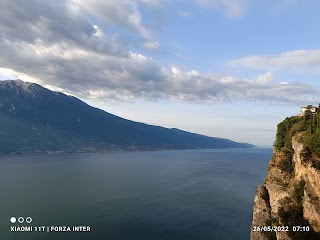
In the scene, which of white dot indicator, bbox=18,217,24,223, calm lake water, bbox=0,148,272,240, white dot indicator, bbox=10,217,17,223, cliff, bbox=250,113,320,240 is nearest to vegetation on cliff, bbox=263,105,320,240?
cliff, bbox=250,113,320,240

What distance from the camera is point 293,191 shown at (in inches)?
2699

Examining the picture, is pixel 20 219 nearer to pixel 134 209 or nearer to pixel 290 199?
pixel 134 209

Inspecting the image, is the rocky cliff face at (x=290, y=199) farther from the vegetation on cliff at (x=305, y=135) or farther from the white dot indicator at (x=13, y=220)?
the white dot indicator at (x=13, y=220)

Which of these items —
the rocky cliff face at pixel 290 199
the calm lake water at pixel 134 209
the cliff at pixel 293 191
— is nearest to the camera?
the rocky cliff face at pixel 290 199

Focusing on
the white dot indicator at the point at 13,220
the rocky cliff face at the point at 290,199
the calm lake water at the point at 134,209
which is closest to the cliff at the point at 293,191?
the rocky cliff face at the point at 290,199

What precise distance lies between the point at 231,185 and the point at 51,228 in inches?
5191

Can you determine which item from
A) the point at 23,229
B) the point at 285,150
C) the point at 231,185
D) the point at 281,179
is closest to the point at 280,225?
the point at 281,179

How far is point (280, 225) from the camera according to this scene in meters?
65.9

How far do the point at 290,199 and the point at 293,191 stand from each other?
216cm

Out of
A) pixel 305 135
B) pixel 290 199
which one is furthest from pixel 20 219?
pixel 305 135

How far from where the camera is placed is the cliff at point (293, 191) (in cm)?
5950

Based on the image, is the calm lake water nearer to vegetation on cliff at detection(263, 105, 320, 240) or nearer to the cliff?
the cliff

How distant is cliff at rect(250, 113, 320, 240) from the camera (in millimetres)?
59500

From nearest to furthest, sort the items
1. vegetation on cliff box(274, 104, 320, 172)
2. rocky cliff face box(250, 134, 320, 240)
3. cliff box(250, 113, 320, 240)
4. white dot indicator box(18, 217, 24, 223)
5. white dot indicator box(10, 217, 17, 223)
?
rocky cliff face box(250, 134, 320, 240), cliff box(250, 113, 320, 240), vegetation on cliff box(274, 104, 320, 172), white dot indicator box(10, 217, 17, 223), white dot indicator box(18, 217, 24, 223)
